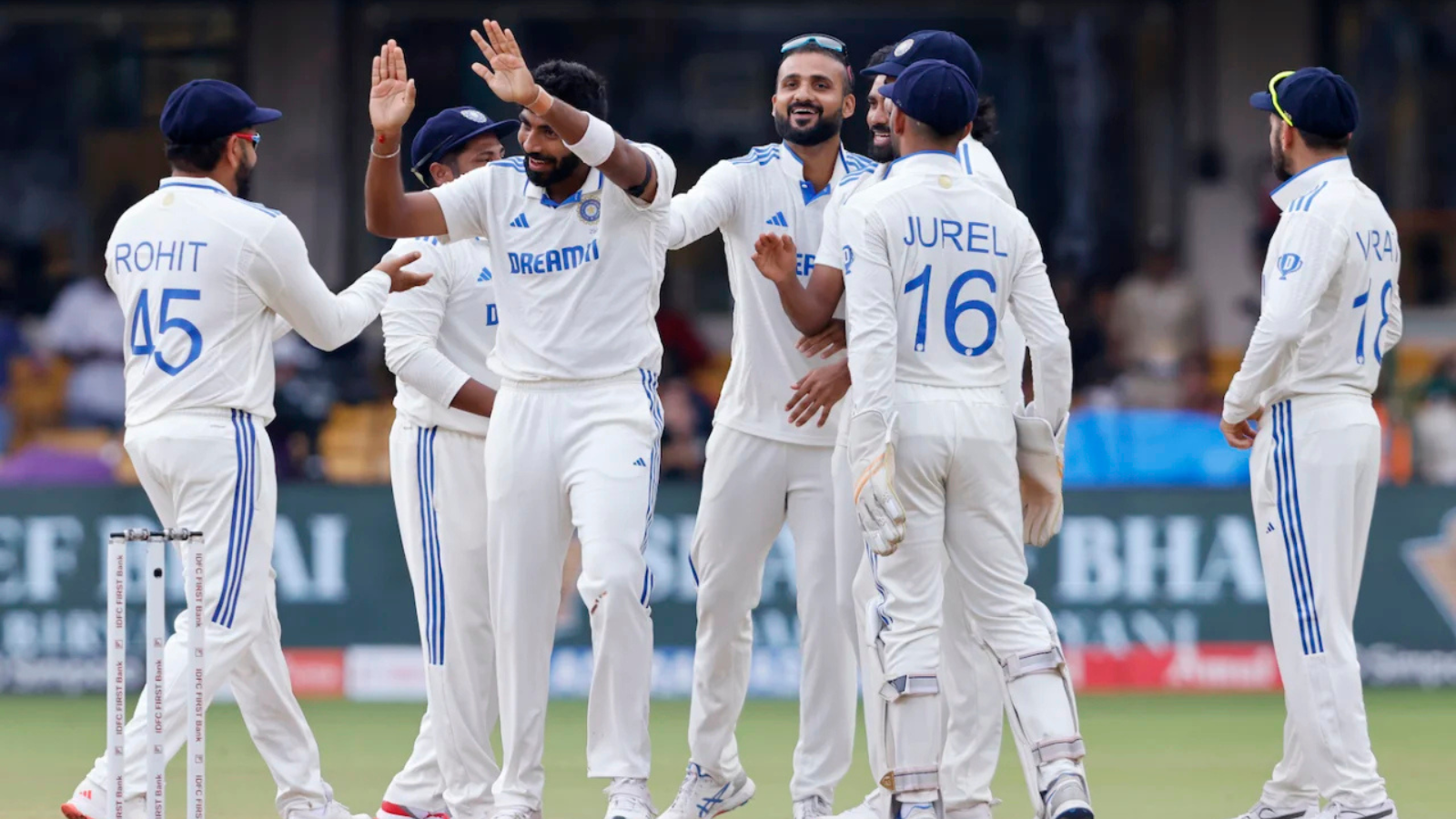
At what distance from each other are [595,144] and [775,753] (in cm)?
399

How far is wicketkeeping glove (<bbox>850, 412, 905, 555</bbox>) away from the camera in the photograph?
20.2ft

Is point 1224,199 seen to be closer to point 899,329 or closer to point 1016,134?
point 1016,134

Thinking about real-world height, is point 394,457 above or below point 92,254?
below

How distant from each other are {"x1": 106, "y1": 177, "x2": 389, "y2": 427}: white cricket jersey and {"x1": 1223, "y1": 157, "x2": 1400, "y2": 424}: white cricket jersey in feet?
9.80

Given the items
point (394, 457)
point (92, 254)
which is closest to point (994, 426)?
point (394, 457)

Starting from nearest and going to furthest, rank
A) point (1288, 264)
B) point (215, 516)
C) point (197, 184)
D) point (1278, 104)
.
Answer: point (215, 516), point (197, 184), point (1288, 264), point (1278, 104)

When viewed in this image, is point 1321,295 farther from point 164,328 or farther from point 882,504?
point 164,328

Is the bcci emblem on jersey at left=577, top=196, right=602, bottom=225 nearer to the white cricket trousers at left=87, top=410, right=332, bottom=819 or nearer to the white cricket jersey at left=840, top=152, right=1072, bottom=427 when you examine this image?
the white cricket jersey at left=840, top=152, right=1072, bottom=427

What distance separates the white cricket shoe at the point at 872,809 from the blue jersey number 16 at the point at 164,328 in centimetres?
263

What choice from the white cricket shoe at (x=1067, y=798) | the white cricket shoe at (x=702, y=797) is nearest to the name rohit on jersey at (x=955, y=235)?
the white cricket shoe at (x=1067, y=798)

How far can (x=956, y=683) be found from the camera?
7066mm

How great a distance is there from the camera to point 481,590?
708 centimetres

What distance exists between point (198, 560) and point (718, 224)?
236 centimetres

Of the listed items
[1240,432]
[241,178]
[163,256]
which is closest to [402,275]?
[241,178]
